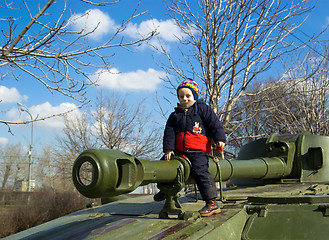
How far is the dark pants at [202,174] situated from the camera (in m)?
3.68

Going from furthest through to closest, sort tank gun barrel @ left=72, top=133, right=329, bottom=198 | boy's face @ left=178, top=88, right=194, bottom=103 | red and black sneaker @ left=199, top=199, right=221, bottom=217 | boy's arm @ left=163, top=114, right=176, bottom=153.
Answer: boy's face @ left=178, top=88, right=194, bottom=103, boy's arm @ left=163, top=114, right=176, bottom=153, red and black sneaker @ left=199, top=199, right=221, bottom=217, tank gun barrel @ left=72, top=133, right=329, bottom=198

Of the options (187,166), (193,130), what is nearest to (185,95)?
(193,130)

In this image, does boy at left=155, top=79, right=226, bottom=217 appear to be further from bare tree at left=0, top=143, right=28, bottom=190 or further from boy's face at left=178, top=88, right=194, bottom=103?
bare tree at left=0, top=143, right=28, bottom=190

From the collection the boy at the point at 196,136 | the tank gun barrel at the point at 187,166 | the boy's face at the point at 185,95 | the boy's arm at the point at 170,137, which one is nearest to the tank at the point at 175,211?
the tank gun barrel at the point at 187,166

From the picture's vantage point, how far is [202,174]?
369 cm

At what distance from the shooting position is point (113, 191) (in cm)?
272

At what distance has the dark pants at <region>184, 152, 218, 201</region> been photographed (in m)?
3.68

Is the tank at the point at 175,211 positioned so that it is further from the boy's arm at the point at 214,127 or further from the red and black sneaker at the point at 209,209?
the boy's arm at the point at 214,127

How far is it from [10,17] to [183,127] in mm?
2727

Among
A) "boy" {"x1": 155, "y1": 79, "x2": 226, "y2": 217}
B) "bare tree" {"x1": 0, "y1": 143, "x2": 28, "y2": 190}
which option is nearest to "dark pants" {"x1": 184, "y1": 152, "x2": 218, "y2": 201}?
"boy" {"x1": 155, "y1": 79, "x2": 226, "y2": 217}

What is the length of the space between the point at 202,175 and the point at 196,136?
1.28ft

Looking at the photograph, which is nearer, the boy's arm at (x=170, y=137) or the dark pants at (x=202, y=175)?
the dark pants at (x=202, y=175)

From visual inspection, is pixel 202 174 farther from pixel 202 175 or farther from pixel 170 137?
pixel 170 137

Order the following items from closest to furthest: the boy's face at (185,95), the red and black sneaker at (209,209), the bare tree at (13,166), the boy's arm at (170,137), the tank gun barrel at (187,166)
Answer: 1. the tank gun barrel at (187,166)
2. the red and black sneaker at (209,209)
3. the boy's arm at (170,137)
4. the boy's face at (185,95)
5. the bare tree at (13,166)
